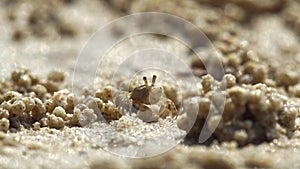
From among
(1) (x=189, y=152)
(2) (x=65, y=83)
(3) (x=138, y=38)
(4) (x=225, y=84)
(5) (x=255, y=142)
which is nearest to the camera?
(1) (x=189, y=152)

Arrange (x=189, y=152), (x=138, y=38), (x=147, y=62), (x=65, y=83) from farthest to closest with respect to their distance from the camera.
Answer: (x=138, y=38)
(x=147, y=62)
(x=65, y=83)
(x=189, y=152)

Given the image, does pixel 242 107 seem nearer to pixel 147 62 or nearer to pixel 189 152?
pixel 189 152

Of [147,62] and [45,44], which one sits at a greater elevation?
[45,44]

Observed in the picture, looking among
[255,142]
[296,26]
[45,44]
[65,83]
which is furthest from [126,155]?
[296,26]

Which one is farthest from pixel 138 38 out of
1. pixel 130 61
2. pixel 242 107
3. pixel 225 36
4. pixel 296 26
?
pixel 242 107

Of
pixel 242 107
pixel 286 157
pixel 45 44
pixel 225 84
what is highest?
pixel 45 44

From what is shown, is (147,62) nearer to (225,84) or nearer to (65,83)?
(65,83)

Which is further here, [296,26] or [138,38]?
[296,26]
